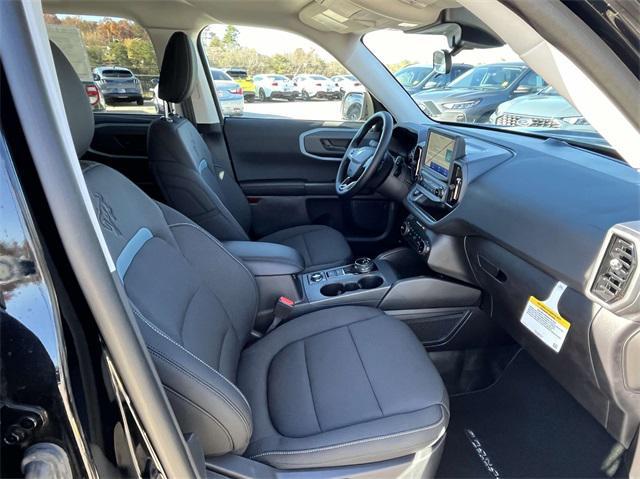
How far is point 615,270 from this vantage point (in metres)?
0.84

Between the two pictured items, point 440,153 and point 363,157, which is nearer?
point 440,153

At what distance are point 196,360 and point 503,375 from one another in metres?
1.28

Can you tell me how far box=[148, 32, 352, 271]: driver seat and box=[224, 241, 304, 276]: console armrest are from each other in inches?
8.1

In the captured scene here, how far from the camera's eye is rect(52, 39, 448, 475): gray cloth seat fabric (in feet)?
2.81

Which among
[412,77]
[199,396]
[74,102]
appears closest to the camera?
[199,396]

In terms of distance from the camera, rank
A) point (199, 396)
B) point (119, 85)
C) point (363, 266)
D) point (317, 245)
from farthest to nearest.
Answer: point (119, 85), point (317, 245), point (363, 266), point (199, 396)

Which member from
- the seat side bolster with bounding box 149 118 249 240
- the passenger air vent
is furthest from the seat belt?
the passenger air vent

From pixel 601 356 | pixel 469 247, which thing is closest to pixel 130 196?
pixel 469 247

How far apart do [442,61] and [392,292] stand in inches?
35.8

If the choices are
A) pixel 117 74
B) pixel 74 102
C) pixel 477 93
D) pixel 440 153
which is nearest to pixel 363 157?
pixel 440 153

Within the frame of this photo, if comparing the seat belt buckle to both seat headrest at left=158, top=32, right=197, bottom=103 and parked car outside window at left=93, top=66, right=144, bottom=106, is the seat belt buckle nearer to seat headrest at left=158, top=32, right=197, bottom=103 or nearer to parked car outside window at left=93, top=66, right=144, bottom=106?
seat headrest at left=158, top=32, right=197, bottom=103

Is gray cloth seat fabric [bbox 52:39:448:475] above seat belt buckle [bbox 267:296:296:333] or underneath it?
above

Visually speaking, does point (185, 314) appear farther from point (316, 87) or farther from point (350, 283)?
point (316, 87)

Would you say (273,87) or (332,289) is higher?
(273,87)
